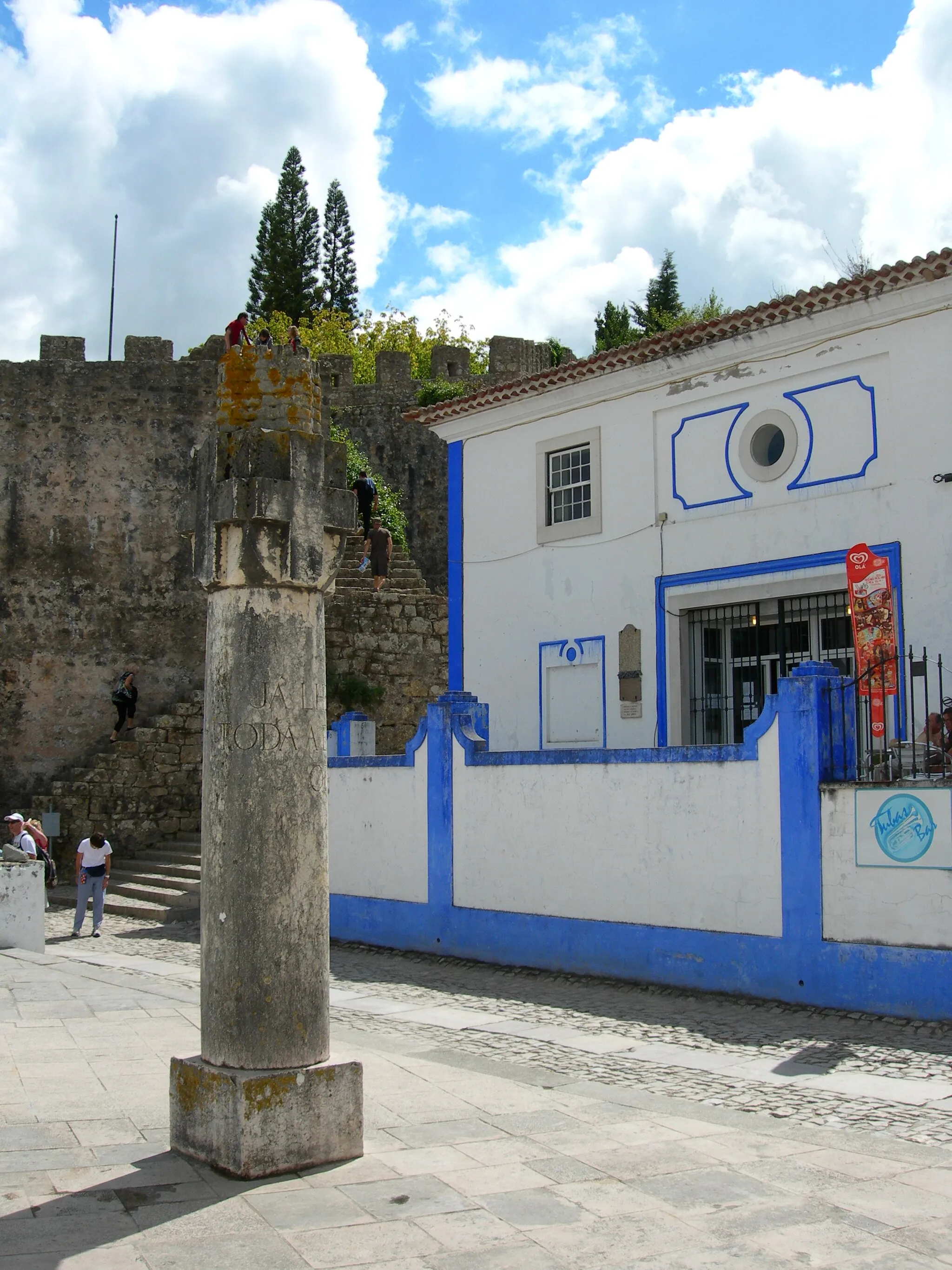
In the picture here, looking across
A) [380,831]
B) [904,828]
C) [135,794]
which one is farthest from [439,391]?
[904,828]

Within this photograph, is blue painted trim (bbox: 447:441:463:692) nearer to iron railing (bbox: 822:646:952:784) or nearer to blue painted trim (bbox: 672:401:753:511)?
blue painted trim (bbox: 672:401:753:511)

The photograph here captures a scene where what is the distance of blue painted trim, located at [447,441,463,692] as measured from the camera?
16.8 m

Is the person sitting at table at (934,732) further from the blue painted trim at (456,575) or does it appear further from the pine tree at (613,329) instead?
the pine tree at (613,329)

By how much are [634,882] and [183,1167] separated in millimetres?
6602

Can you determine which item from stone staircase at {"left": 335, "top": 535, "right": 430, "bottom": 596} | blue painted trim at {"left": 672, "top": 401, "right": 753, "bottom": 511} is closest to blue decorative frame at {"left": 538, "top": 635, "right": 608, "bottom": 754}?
blue painted trim at {"left": 672, "top": 401, "right": 753, "bottom": 511}

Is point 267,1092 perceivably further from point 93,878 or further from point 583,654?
point 93,878

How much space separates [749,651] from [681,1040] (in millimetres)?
6036

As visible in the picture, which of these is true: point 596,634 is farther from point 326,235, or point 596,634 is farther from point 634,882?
point 326,235

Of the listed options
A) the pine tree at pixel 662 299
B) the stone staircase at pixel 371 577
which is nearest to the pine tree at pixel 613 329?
the pine tree at pixel 662 299

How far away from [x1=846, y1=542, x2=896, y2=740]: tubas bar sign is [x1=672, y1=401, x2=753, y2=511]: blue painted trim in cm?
165

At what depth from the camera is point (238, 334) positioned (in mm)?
6188

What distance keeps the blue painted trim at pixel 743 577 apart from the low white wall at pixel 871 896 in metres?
1.76

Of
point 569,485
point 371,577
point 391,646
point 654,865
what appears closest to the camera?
point 654,865

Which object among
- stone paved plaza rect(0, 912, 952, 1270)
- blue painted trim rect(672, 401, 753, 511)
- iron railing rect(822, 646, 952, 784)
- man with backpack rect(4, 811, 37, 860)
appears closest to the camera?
stone paved plaza rect(0, 912, 952, 1270)
